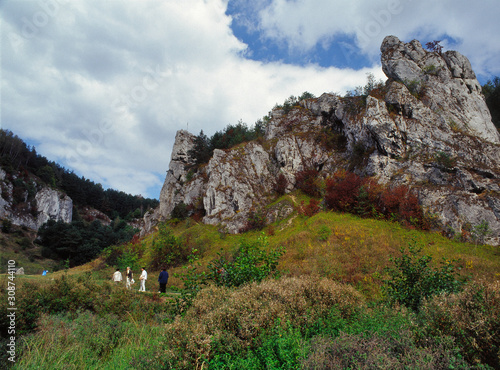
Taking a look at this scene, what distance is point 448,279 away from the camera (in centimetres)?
713

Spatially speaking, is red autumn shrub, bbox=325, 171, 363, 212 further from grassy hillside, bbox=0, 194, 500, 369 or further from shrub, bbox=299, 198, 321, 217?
grassy hillside, bbox=0, 194, 500, 369

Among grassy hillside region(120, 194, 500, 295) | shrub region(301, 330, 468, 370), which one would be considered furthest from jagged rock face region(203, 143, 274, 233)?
shrub region(301, 330, 468, 370)

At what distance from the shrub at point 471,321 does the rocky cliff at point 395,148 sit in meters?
18.8

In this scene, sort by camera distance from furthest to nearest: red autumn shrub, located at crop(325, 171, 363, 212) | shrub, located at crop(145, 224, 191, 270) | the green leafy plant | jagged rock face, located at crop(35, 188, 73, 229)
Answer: jagged rock face, located at crop(35, 188, 73, 229) → shrub, located at crop(145, 224, 191, 270) → red autumn shrub, located at crop(325, 171, 363, 212) → the green leafy plant

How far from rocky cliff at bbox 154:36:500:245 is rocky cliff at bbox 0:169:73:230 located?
61.7 m

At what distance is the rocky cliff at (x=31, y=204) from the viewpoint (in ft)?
242

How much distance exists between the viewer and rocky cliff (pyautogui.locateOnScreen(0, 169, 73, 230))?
73.8 metres

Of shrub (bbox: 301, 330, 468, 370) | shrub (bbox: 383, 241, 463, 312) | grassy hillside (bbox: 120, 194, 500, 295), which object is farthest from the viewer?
grassy hillside (bbox: 120, 194, 500, 295)

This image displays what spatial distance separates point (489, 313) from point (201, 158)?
4579 centimetres

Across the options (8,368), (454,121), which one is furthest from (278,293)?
(454,121)

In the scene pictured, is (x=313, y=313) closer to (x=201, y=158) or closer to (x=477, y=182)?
(x=477, y=182)

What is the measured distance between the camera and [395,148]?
2633cm

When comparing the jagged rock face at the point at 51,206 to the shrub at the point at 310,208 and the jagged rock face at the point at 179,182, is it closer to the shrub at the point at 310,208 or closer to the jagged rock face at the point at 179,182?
the jagged rock face at the point at 179,182

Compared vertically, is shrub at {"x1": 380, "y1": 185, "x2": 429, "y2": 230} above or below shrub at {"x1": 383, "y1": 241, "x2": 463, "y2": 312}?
above
